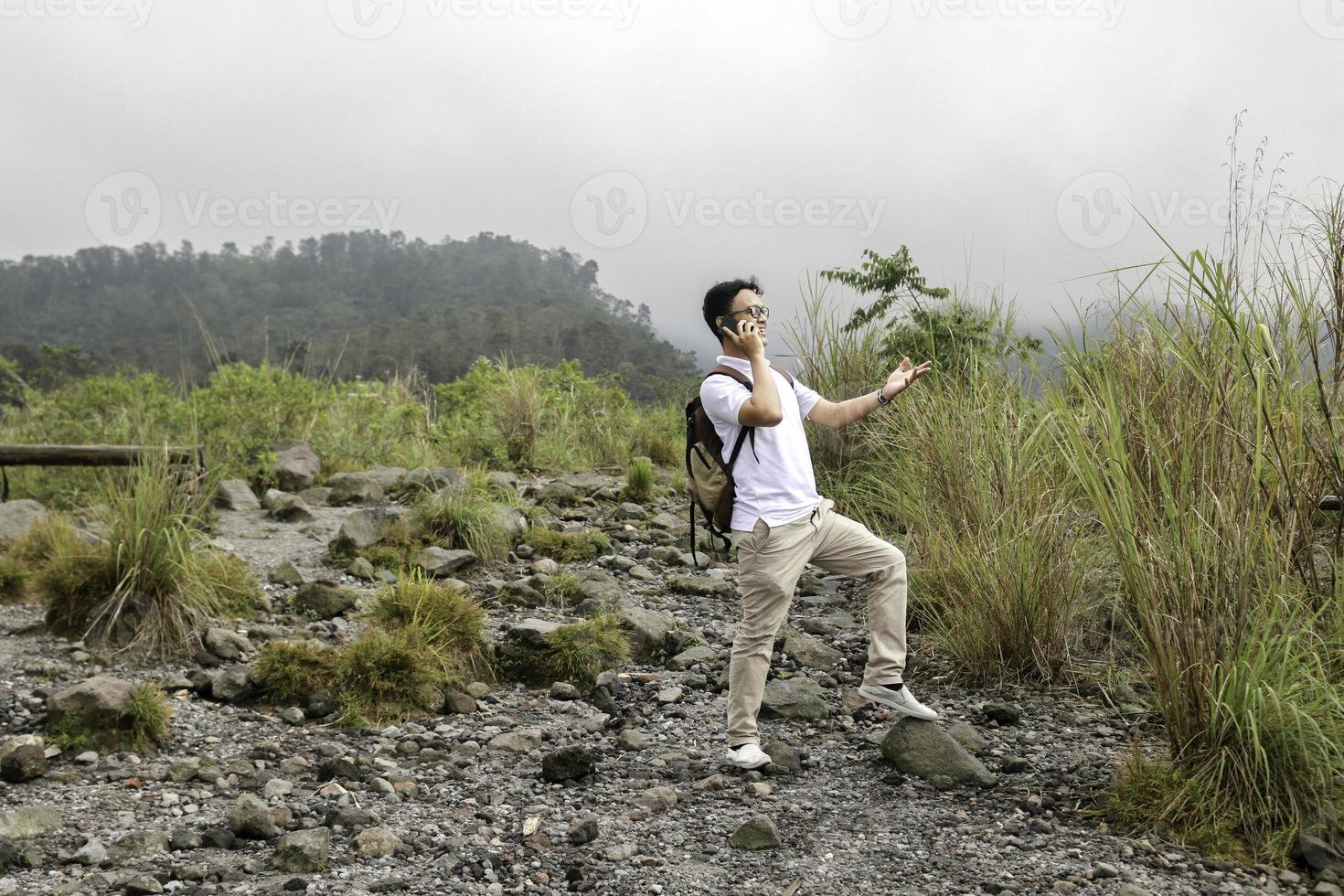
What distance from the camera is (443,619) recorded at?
17.2 ft

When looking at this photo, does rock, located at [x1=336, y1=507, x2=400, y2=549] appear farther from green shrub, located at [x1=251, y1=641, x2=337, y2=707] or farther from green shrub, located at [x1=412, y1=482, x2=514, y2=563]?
green shrub, located at [x1=251, y1=641, x2=337, y2=707]

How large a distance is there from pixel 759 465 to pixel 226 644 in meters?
3.10

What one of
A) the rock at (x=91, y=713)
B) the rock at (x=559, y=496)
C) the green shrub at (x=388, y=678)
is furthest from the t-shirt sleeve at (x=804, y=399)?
the rock at (x=559, y=496)

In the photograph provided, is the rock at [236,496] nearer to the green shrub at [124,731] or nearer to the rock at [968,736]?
the green shrub at [124,731]

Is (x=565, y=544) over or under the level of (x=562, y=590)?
over

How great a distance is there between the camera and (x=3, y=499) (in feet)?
26.5

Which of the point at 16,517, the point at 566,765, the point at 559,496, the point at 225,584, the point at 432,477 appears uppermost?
the point at 432,477

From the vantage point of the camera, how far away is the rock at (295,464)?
934 centimetres

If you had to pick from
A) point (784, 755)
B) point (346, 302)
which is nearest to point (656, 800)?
point (784, 755)

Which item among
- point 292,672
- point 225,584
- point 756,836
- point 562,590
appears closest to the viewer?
point 756,836

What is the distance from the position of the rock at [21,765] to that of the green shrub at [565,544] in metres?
3.80

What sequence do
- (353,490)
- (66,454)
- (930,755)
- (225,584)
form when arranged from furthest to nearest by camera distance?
(353,490), (66,454), (225,584), (930,755)

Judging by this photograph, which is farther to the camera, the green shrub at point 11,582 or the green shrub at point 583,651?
the green shrub at point 11,582

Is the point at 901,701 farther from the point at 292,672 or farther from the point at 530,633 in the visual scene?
the point at 292,672
